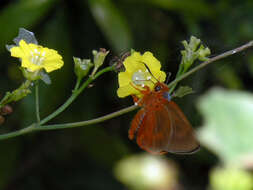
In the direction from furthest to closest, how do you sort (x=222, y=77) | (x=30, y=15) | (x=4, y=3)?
(x=222, y=77)
(x=4, y=3)
(x=30, y=15)

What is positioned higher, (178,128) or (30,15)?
(30,15)

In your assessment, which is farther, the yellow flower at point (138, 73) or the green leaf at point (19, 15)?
the green leaf at point (19, 15)

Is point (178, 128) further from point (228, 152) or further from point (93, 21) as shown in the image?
point (228, 152)

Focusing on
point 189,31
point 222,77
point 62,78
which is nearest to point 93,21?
point 62,78

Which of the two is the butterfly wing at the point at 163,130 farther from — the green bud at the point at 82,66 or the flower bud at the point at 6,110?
the flower bud at the point at 6,110

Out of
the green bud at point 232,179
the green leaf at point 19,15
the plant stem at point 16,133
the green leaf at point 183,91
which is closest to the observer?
the plant stem at point 16,133

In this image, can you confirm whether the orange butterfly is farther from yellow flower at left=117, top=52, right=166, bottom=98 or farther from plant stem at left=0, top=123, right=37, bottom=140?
plant stem at left=0, top=123, right=37, bottom=140

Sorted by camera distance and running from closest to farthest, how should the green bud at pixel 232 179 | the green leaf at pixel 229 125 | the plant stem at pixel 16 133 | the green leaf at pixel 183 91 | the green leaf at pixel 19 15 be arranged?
the plant stem at pixel 16 133, the green leaf at pixel 183 91, the green leaf at pixel 19 15, the green leaf at pixel 229 125, the green bud at pixel 232 179

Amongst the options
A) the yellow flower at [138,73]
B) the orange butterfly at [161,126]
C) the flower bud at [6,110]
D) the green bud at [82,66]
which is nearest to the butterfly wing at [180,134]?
the orange butterfly at [161,126]

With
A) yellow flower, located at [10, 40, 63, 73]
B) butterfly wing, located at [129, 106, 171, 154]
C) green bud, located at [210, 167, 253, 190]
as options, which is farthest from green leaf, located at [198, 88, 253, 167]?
yellow flower, located at [10, 40, 63, 73]
